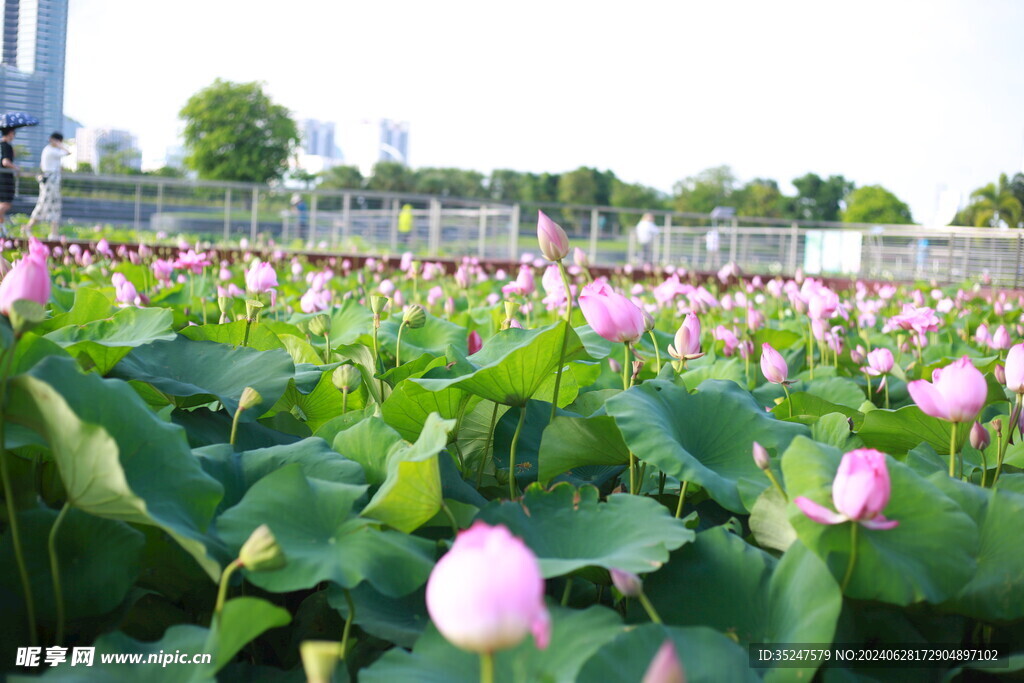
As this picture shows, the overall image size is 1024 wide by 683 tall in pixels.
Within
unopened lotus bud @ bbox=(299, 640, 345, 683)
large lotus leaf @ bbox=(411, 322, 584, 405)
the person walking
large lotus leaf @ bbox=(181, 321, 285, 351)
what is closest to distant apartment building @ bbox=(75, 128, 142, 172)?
the person walking

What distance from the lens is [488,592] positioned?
34 centimetres

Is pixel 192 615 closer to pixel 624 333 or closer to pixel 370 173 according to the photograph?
pixel 624 333

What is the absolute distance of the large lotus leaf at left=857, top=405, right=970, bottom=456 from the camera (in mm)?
972

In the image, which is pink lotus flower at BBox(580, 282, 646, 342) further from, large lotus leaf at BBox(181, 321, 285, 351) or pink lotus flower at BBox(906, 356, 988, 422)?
large lotus leaf at BBox(181, 321, 285, 351)

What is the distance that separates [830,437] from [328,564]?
57 cm

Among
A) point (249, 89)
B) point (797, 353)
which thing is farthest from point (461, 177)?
point (797, 353)

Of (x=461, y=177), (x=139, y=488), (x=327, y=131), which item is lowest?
(x=139, y=488)

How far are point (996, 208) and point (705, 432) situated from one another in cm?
4622

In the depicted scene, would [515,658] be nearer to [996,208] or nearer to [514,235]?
[514,235]

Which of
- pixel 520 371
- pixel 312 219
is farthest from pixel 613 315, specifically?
pixel 312 219

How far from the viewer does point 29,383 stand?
0.51 m

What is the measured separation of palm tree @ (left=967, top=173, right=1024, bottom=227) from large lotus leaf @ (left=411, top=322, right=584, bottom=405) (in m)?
44.3

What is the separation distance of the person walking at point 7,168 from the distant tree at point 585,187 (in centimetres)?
5289

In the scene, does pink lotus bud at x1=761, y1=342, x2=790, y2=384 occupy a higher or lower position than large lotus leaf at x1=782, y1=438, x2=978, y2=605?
higher
